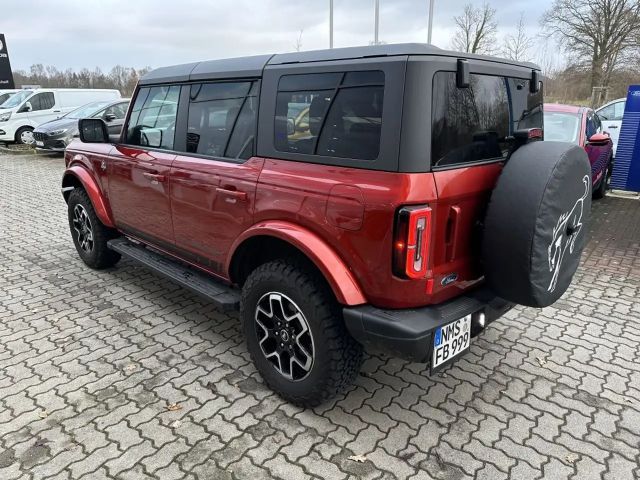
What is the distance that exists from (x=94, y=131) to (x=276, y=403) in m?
2.96

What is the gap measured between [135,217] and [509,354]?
317cm

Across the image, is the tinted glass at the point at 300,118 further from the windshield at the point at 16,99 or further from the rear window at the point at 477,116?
the windshield at the point at 16,99

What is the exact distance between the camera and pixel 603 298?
428cm

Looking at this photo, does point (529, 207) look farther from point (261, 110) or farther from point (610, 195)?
point (610, 195)

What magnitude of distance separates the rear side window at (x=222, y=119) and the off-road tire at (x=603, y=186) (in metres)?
7.23

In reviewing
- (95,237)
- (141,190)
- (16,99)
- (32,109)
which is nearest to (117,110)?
(32,109)

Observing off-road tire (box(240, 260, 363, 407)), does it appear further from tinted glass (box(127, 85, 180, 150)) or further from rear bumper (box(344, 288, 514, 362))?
tinted glass (box(127, 85, 180, 150))

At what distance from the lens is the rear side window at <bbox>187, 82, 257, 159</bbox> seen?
291cm

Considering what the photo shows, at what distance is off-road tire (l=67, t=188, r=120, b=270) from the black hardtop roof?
57.7 inches

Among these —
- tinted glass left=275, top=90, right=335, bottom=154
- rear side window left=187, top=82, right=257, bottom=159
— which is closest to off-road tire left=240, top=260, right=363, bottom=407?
tinted glass left=275, top=90, right=335, bottom=154

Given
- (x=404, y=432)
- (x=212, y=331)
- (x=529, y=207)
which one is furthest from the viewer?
(x=212, y=331)

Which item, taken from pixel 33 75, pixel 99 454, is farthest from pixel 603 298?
pixel 33 75

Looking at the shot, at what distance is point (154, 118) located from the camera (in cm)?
379

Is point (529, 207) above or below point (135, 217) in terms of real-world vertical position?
above
